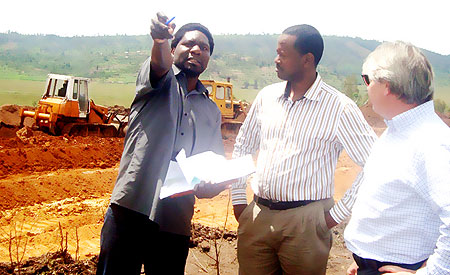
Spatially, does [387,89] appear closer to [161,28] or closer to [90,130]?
[161,28]

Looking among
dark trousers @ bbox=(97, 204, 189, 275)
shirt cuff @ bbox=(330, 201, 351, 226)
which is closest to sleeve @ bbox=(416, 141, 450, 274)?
shirt cuff @ bbox=(330, 201, 351, 226)

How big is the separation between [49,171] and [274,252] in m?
9.84

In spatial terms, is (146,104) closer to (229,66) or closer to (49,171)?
(49,171)

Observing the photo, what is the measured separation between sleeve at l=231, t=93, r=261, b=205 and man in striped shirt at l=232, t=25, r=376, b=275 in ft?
0.47

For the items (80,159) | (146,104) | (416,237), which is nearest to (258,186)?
(146,104)

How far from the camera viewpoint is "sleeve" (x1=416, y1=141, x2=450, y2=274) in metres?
1.55

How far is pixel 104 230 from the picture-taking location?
97.0 inches

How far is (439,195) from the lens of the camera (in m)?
1.57

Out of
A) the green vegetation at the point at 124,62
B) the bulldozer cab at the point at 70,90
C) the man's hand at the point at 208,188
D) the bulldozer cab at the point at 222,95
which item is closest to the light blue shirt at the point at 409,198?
the man's hand at the point at 208,188

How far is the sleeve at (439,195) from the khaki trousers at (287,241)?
0.89 meters

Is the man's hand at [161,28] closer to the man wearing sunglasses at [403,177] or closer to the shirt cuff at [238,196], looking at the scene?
the man wearing sunglasses at [403,177]

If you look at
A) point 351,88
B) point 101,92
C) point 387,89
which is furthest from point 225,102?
point 101,92

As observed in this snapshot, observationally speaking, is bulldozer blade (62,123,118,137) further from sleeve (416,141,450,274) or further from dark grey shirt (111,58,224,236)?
sleeve (416,141,450,274)

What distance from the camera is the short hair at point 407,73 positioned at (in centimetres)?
175
